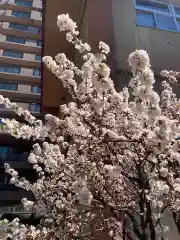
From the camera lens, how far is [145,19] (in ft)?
27.7

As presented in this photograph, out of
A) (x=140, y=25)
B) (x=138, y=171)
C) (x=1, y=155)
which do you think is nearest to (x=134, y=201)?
(x=138, y=171)

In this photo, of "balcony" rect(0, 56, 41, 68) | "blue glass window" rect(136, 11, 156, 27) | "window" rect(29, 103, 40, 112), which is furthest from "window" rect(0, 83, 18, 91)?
"blue glass window" rect(136, 11, 156, 27)

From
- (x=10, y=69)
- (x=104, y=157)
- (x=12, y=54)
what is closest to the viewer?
(x=104, y=157)

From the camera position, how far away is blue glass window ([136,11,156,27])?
822 centimetres

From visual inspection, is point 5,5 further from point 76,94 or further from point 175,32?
point 76,94

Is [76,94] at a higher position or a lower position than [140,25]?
lower

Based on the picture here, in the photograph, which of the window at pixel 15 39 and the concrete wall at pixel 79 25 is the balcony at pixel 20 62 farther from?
the concrete wall at pixel 79 25

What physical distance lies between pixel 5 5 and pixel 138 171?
1074 inches

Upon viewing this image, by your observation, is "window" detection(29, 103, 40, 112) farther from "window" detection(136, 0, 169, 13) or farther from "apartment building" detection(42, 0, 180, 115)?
"window" detection(136, 0, 169, 13)

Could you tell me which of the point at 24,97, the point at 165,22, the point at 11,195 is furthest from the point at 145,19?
the point at 24,97

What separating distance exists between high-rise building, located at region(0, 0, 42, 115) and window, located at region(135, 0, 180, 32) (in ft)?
54.1

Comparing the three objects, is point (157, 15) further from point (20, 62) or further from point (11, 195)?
point (20, 62)

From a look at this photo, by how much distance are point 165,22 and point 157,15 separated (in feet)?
1.03

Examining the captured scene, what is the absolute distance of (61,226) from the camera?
4.20 m
